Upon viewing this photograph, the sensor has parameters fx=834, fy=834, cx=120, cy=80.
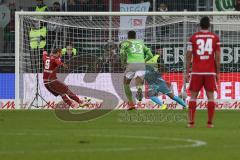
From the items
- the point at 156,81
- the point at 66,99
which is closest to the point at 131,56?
the point at 156,81

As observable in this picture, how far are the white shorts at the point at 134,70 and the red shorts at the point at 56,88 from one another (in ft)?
7.72

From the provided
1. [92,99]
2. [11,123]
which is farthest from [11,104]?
[11,123]

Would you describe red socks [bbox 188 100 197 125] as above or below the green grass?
above

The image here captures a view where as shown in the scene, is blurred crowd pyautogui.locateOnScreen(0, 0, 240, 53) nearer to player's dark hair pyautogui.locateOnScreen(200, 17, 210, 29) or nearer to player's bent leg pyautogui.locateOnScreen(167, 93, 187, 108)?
player's bent leg pyautogui.locateOnScreen(167, 93, 187, 108)

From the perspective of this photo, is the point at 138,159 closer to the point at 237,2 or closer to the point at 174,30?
the point at 174,30

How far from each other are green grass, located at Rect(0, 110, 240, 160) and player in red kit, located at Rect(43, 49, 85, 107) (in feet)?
19.2

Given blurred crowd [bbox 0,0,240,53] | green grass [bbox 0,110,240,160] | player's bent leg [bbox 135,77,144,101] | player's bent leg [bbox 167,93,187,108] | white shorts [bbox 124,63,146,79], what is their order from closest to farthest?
1. green grass [bbox 0,110,240,160]
2. white shorts [bbox 124,63,146,79]
3. player's bent leg [bbox 167,93,187,108]
4. player's bent leg [bbox 135,77,144,101]
5. blurred crowd [bbox 0,0,240,53]

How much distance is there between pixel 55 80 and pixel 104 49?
2229 millimetres

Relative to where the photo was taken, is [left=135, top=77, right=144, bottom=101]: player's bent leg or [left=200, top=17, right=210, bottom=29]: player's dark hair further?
[left=135, top=77, right=144, bottom=101]: player's bent leg

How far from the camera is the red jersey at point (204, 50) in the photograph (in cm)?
1700

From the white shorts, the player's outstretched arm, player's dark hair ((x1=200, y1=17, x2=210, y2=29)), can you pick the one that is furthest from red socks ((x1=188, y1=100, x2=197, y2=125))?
the player's outstretched arm

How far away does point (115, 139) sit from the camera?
46.8 ft

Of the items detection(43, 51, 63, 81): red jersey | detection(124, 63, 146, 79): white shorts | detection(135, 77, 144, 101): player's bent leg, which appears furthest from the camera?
detection(43, 51, 63, 81): red jersey

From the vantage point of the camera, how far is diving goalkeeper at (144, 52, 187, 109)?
25.6 m
